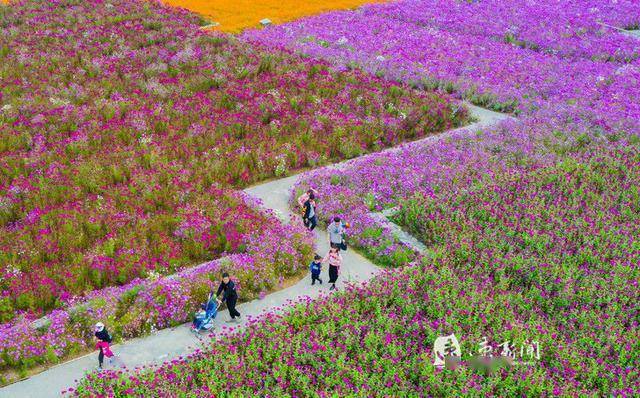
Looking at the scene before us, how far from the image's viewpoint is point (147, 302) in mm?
10180

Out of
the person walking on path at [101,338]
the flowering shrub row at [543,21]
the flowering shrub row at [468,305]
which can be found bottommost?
the flowering shrub row at [468,305]

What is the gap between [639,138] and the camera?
1850cm

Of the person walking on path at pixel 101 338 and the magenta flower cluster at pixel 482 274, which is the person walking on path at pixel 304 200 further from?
the person walking on path at pixel 101 338

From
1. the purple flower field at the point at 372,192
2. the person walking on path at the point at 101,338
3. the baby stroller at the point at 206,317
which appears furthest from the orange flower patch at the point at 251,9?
the person walking on path at the point at 101,338

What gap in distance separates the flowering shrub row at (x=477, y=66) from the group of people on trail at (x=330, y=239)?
11.6 m

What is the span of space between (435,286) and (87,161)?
9.92 meters

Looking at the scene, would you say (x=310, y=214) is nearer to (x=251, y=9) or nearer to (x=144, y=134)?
(x=144, y=134)

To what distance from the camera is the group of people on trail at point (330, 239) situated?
1103cm

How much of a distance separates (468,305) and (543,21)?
2895 cm

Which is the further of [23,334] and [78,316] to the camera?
[78,316]

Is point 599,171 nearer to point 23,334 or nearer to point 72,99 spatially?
point 23,334

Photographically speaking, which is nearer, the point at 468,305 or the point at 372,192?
the point at 468,305

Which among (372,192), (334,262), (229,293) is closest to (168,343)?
(229,293)

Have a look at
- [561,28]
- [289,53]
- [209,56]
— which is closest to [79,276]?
[209,56]
